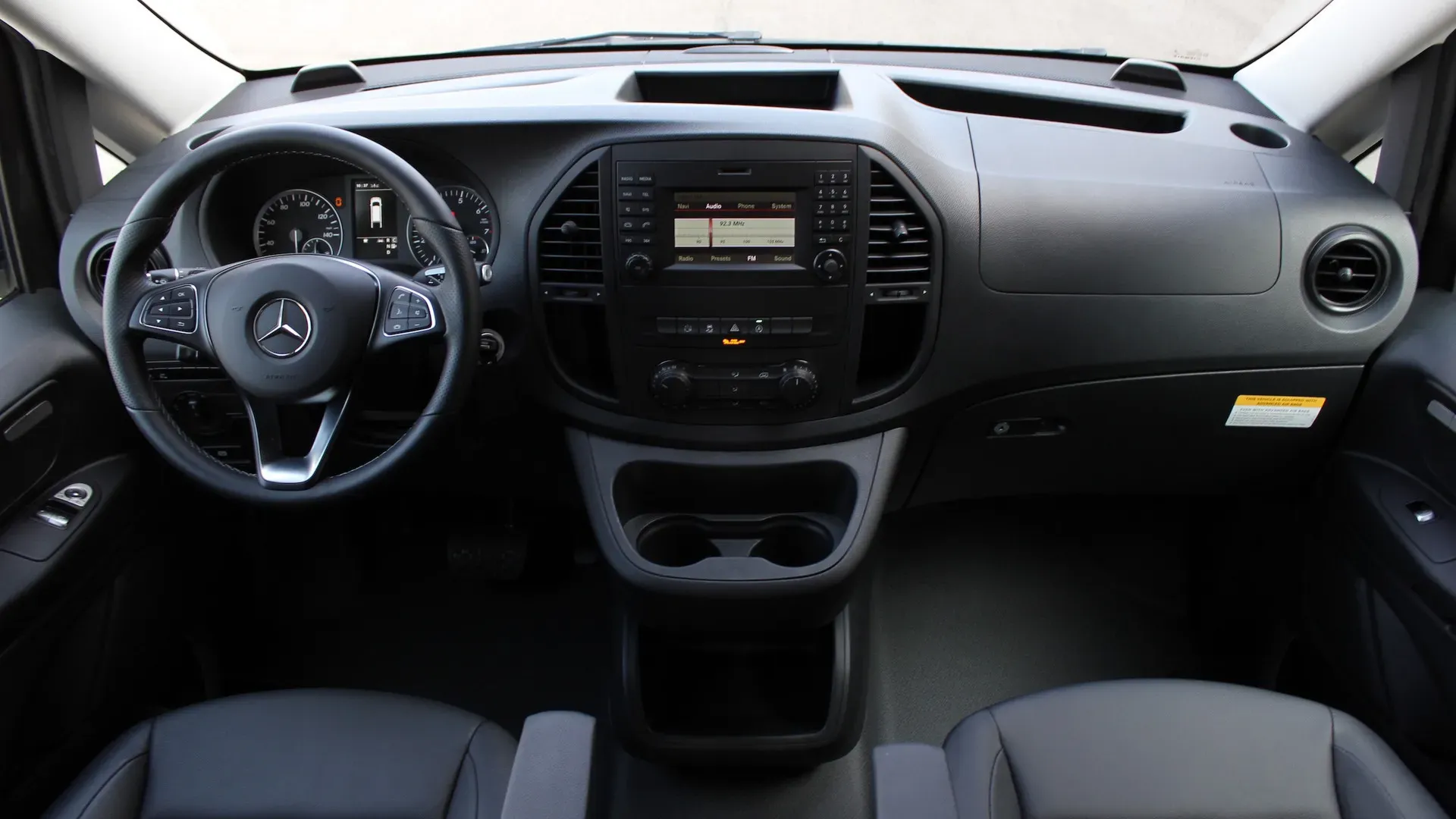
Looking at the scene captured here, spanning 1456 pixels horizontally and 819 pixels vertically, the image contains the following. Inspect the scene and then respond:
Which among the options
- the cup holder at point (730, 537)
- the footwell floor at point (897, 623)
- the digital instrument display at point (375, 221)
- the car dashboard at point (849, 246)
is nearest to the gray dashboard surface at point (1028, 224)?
the car dashboard at point (849, 246)

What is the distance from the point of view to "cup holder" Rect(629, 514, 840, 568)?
67.7 inches

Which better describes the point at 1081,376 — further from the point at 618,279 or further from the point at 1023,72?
the point at 618,279

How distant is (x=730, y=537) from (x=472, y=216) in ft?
2.45

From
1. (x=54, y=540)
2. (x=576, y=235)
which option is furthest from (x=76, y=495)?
(x=576, y=235)

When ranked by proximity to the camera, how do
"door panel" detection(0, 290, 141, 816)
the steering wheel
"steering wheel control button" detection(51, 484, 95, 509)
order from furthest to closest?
"steering wheel control button" detection(51, 484, 95, 509)
"door panel" detection(0, 290, 141, 816)
the steering wheel

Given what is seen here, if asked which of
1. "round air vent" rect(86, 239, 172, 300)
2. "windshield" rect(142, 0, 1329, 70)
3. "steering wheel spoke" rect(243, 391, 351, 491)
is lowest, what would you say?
"steering wheel spoke" rect(243, 391, 351, 491)

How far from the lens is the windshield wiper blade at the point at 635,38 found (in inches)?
72.6

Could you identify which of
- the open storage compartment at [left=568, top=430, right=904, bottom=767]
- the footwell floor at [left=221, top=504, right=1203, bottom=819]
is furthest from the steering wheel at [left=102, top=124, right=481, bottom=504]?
the footwell floor at [left=221, top=504, right=1203, bottom=819]

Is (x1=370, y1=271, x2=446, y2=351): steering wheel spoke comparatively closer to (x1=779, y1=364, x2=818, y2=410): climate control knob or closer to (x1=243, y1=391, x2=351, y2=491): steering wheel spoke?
(x1=243, y1=391, x2=351, y2=491): steering wheel spoke

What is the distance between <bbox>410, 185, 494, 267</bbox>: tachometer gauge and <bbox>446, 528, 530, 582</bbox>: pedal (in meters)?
0.77

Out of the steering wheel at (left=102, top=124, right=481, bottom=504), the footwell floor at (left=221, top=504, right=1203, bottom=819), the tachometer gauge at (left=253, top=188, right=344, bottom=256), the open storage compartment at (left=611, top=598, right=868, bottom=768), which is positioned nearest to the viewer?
the steering wheel at (left=102, top=124, right=481, bottom=504)

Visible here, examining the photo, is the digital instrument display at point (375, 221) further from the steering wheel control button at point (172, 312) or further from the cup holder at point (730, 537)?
the cup holder at point (730, 537)

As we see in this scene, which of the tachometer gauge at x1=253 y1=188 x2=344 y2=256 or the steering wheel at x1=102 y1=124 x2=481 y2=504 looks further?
the tachometer gauge at x1=253 y1=188 x2=344 y2=256

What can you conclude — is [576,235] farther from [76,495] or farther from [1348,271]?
[1348,271]
